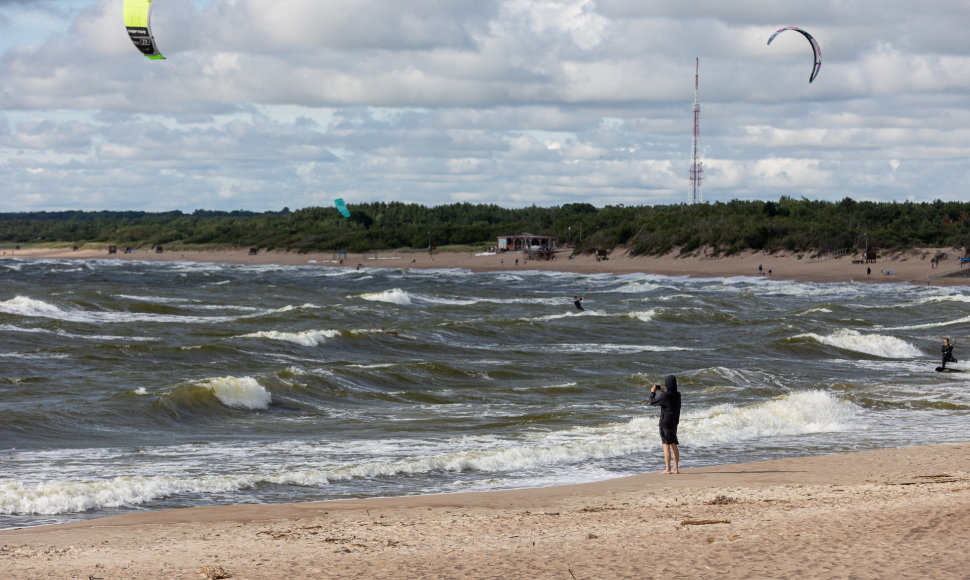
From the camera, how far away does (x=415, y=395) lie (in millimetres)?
22047

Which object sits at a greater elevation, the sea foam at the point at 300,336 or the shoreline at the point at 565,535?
the shoreline at the point at 565,535

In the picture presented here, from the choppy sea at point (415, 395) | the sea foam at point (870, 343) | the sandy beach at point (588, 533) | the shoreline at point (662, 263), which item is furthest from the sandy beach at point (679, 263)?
the sandy beach at point (588, 533)

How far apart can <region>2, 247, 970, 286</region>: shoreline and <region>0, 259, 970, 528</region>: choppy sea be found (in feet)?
78.5

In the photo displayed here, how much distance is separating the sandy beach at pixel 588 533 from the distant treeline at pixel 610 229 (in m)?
66.0

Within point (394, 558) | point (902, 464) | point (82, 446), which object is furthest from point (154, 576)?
point (902, 464)

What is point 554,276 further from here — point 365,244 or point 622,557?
point 622,557

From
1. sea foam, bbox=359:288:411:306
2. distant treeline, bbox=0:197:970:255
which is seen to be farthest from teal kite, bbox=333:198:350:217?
sea foam, bbox=359:288:411:306

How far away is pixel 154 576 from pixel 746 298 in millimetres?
47306

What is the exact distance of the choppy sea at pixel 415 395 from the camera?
1362cm

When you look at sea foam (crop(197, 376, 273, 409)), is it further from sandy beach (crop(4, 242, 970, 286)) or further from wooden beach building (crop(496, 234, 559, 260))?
wooden beach building (crop(496, 234, 559, 260))

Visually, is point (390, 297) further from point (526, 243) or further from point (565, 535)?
point (526, 243)

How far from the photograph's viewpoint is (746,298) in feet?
172

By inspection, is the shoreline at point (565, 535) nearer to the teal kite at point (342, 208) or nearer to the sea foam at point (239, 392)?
the sea foam at point (239, 392)

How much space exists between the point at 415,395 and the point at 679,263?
232 ft
